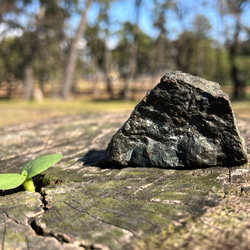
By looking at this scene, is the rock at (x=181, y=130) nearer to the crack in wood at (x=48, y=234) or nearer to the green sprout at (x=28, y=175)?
the green sprout at (x=28, y=175)

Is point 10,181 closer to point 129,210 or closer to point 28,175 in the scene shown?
point 28,175

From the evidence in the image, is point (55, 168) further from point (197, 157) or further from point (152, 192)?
point (197, 157)

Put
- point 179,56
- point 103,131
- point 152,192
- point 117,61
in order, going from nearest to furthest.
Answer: point 152,192 → point 103,131 → point 179,56 → point 117,61

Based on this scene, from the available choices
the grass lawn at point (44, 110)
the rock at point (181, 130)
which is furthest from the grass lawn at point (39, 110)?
the rock at point (181, 130)

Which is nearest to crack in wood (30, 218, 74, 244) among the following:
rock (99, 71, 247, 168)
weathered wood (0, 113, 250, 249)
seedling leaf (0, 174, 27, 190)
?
weathered wood (0, 113, 250, 249)

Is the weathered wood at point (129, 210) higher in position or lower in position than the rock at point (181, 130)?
lower

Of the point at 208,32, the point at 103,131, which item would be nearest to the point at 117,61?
the point at 208,32

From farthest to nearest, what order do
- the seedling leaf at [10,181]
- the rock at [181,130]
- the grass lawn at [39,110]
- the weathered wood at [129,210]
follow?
the grass lawn at [39,110], the rock at [181,130], the seedling leaf at [10,181], the weathered wood at [129,210]

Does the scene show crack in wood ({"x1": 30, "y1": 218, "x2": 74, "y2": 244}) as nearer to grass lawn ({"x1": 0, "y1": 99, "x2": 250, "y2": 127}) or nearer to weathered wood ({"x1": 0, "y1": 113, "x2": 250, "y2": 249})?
weathered wood ({"x1": 0, "y1": 113, "x2": 250, "y2": 249})
